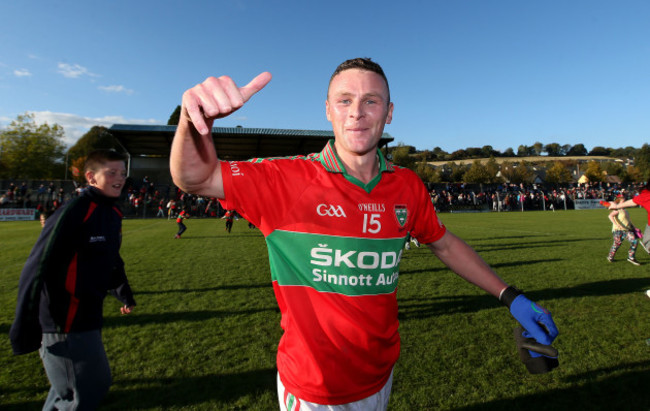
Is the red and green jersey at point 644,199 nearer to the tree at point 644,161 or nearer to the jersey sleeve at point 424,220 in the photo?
the jersey sleeve at point 424,220

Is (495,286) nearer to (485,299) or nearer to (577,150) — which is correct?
(485,299)

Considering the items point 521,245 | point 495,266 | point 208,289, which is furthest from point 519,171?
point 208,289

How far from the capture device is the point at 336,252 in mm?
1610

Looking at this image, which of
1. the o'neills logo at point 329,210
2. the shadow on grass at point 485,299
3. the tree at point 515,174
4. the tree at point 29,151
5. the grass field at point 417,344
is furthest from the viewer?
the tree at point 515,174

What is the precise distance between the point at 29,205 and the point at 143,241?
24.1 m

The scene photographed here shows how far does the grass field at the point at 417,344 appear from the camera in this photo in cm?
373

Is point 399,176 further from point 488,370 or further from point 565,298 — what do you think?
point 565,298

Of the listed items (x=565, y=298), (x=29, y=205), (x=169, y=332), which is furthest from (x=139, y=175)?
(x=565, y=298)

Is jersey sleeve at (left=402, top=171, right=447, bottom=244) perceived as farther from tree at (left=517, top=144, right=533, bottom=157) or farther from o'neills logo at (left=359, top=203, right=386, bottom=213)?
tree at (left=517, top=144, right=533, bottom=157)

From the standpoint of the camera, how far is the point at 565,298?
6836mm

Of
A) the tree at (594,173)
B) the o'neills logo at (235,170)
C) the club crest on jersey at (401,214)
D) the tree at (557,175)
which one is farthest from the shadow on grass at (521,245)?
the tree at (594,173)

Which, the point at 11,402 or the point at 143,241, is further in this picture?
the point at 143,241

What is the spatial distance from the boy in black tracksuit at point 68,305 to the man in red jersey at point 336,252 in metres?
1.56

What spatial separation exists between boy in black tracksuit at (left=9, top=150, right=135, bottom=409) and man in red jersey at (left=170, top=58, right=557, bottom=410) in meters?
1.56
